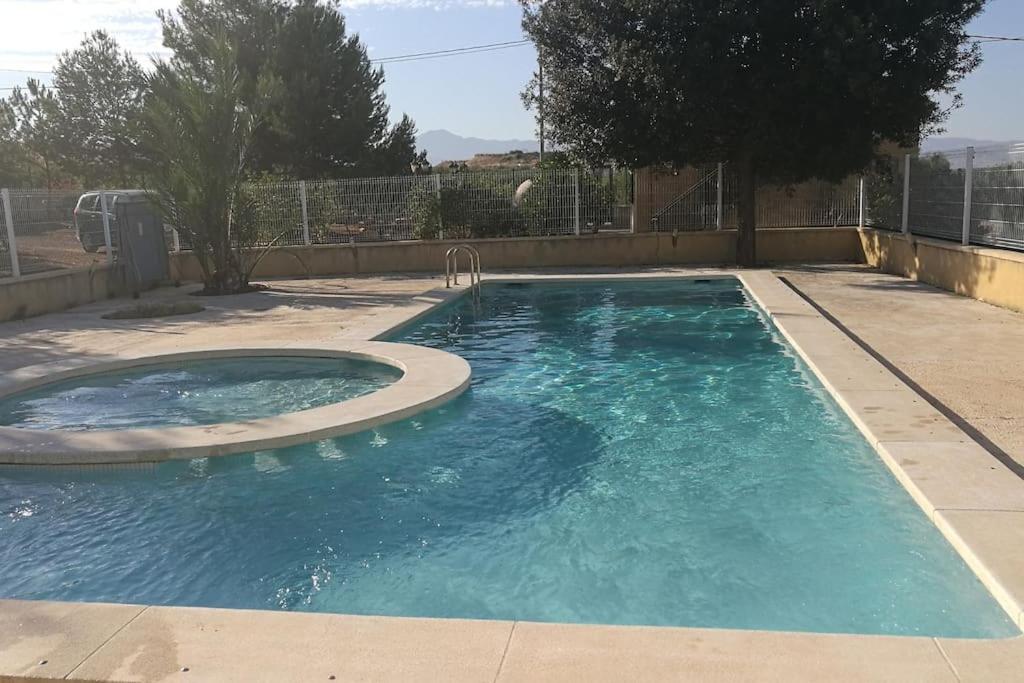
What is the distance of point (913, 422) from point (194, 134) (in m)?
13.4

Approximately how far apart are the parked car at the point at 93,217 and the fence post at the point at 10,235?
5.07ft

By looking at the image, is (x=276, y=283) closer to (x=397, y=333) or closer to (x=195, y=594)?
(x=397, y=333)

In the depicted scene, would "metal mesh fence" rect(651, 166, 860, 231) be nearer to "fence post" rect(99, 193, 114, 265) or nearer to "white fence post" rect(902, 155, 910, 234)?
"white fence post" rect(902, 155, 910, 234)

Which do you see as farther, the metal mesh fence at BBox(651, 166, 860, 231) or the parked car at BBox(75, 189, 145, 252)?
the metal mesh fence at BBox(651, 166, 860, 231)

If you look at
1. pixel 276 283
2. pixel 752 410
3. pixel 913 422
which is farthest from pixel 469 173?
pixel 913 422

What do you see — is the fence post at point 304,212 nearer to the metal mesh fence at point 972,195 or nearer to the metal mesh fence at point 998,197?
the metal mesh fence at point 972,195

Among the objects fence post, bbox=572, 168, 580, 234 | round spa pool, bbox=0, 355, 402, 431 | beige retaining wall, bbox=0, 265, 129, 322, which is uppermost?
fence post, bbox=572, 168, 580, 234

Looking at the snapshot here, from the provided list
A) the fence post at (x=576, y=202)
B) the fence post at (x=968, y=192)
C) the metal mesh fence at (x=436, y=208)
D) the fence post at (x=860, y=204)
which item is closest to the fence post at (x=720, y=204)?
the metal mesh fence at (x=436, y=208)

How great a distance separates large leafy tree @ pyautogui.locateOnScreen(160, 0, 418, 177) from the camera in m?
29.6

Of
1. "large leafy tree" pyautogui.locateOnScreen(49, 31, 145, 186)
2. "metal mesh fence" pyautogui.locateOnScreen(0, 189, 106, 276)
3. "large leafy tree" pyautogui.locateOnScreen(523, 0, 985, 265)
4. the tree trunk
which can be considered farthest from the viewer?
"large leafy tree" pyautogui.locateOnScreen(49, 31, 145, 186)

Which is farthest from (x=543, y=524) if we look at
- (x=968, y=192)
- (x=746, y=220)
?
(x=746, y=220)

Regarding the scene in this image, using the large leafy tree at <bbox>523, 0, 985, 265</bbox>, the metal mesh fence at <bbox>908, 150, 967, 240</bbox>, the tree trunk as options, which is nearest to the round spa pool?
the large leafy tree at <bbox>523, 0, 985, 265</bbox>

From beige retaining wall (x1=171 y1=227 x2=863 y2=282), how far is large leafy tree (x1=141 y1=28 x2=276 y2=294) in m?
3.13

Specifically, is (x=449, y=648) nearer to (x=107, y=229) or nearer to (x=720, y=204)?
(x=107, y=229)
